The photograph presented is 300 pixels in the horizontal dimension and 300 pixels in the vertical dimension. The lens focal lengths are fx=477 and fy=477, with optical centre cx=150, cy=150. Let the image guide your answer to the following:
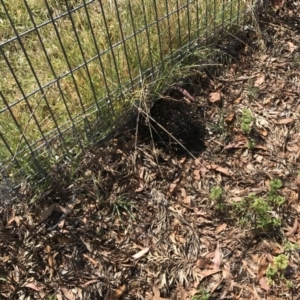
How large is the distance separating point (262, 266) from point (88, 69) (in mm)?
1429

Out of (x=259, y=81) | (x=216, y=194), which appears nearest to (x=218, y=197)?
(x=216, y=194)

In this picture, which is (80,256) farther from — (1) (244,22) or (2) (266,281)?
(1) (244,22)

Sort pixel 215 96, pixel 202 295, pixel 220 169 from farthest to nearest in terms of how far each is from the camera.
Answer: pixel 215 96, pixel 220 169, pixel 202 295

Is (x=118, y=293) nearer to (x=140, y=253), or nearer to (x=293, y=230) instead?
(x=140, y=253)

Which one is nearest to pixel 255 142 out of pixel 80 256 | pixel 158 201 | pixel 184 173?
pixel 184 173

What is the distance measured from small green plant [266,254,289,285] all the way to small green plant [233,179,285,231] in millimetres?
185

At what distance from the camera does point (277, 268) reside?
2338 mm

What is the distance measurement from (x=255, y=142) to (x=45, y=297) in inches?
57.5

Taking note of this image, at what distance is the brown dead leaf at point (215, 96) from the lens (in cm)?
304

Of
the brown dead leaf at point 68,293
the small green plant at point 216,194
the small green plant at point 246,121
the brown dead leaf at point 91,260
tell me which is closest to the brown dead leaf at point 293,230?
the small green plant at point 216,194

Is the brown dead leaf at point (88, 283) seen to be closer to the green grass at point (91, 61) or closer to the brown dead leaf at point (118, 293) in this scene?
the brown dead leaf at point (118, 293)

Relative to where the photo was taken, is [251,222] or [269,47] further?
[269,47]

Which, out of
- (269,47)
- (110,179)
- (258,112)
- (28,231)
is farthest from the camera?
Result: (269,47)

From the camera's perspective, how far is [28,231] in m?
2.49
